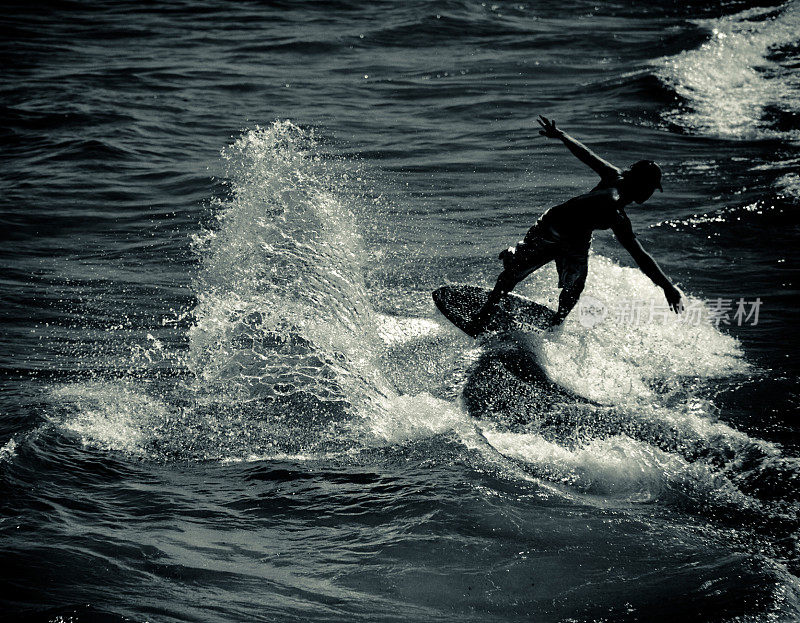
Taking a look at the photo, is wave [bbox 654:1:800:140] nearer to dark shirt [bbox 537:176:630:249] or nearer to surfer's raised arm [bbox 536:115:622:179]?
surfer's raised arm [bbox 536:115:622:179]

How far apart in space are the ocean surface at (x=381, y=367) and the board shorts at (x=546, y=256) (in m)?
0.60

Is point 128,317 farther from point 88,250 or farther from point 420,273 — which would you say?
point 420,273

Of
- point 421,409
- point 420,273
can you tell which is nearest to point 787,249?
point 420,273

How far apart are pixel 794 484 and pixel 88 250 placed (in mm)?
7923

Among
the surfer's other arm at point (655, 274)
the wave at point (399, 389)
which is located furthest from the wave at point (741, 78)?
the surfer's other arm at point (655, 274)

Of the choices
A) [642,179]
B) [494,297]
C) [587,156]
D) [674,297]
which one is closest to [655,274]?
[674,297]

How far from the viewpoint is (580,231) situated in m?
6.53

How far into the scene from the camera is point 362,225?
33.9ft

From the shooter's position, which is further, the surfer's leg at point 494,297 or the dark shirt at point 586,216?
the surfer's leg at point 494,297

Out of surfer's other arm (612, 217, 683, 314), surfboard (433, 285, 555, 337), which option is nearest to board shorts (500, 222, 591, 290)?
surfboard (433, 285, 555, 337)

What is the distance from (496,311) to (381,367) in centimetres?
109

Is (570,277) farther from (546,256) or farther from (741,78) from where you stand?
(741,78)

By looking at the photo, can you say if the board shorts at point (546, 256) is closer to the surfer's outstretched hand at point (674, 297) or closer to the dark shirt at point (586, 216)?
the dark shirt at point (586, 216)

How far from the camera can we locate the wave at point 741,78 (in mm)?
14164
